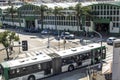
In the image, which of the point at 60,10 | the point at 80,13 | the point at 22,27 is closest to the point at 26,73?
the point at 80,13

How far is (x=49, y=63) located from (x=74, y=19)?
42.2 meters

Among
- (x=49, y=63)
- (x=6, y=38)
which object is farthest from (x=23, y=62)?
(x=6, y=38)

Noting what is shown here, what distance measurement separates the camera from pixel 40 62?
119ft

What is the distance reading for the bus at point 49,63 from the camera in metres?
34.4

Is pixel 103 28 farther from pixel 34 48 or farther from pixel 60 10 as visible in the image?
pixel 34 48

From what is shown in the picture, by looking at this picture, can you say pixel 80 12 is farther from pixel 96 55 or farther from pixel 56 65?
pixel 56 65

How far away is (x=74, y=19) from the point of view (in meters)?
77.9

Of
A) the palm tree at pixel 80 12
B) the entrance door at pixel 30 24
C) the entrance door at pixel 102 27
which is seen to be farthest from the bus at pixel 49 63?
the entrance door at pixel 30 24

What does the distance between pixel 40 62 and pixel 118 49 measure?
37.8 feet

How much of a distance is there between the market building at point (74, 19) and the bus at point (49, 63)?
90.7 ft

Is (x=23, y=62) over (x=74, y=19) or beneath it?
beneath

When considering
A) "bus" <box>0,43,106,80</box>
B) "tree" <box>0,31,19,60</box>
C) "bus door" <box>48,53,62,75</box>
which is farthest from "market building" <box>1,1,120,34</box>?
"bus door" <box>48,53,62,75</box>

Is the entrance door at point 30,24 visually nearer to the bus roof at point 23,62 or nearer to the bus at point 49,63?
the bus at point 49,63

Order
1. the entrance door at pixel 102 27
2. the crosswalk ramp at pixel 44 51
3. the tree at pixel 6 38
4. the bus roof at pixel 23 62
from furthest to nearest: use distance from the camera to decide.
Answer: the entrance door at pixel 102 27
the crosswalk ramp at pixel 44 51
the tree at pixel 6 38
the bus roof at pixel 23 62
